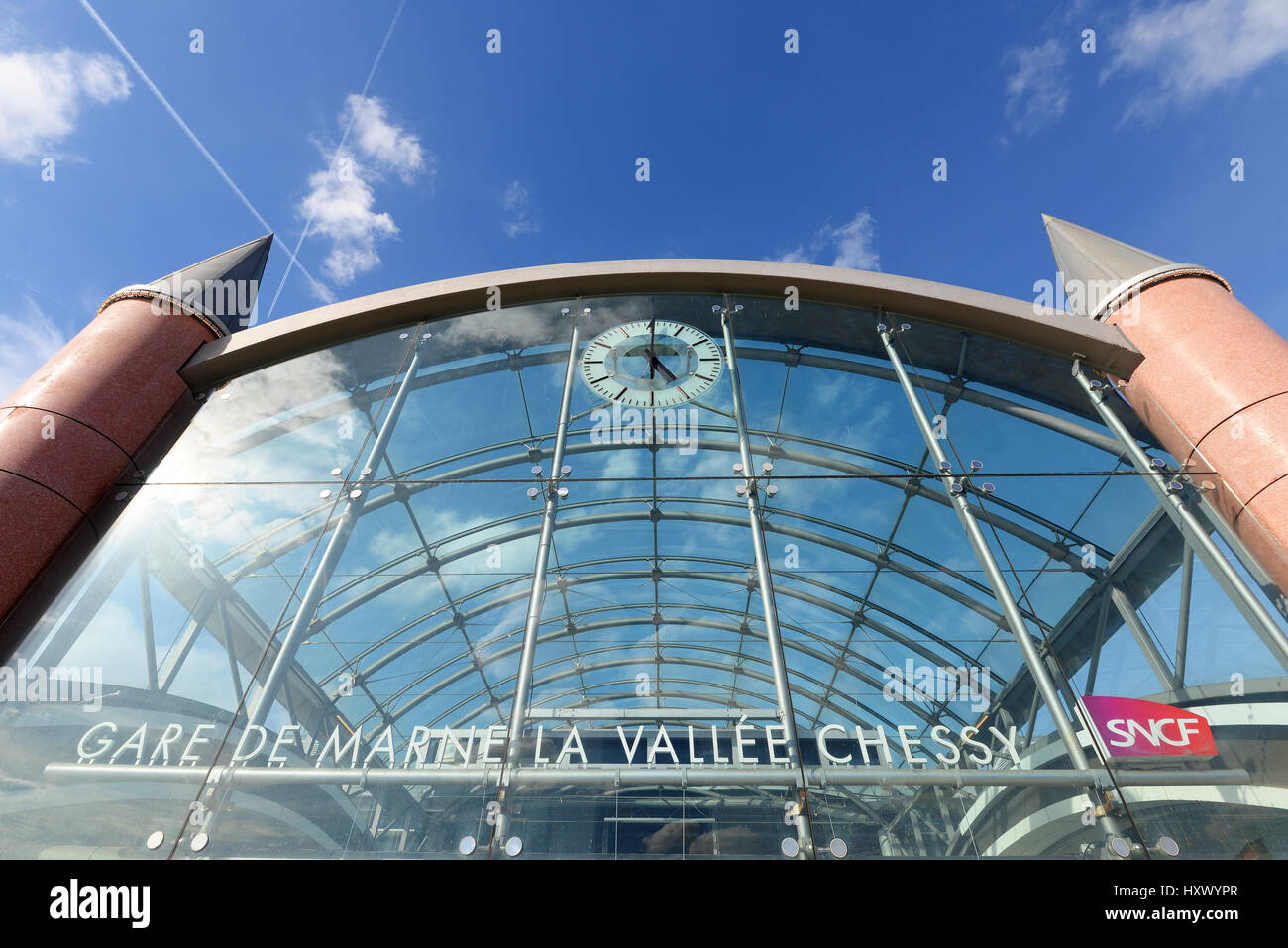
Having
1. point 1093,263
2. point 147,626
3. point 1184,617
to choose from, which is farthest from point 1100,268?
point 147,626

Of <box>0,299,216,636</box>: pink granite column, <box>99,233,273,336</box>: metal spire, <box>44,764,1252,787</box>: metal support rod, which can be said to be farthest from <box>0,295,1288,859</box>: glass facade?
<box>99,233,273,336</box>: metal spire

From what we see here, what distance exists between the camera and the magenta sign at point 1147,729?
6109mm

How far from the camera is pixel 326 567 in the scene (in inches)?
306

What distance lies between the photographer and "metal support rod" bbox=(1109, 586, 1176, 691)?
6.90 m

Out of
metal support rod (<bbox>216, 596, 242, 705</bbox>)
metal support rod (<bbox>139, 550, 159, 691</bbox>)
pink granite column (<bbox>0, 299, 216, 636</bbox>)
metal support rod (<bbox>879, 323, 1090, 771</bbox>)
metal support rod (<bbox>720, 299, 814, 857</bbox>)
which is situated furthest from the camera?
pink granite column (<bbox>0, 299, 216, 636</bbox>)

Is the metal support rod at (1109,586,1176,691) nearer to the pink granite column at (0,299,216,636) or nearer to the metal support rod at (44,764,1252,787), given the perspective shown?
the metal support rod at (44,764,1252,787)

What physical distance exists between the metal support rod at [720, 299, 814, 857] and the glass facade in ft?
0.12

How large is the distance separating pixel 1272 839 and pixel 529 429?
823cm

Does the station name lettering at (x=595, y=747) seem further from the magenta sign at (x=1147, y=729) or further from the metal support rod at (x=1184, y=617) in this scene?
the metal support rod at (x=1184, y=617)

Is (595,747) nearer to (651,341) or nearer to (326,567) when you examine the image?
(326,567)

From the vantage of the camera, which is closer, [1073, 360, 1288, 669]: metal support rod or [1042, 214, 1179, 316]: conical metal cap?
[1073, 360, 1288, 669]: metal support rod

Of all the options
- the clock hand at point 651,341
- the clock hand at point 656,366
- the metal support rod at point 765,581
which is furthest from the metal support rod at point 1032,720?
the clock hand at point 651,341

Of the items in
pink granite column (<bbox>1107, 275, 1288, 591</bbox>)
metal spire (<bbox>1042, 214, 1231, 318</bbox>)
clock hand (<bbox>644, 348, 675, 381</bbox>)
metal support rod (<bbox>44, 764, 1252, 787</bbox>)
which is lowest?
metal support rod (<bbox>44, 764, 1252, 787</bbox>)
